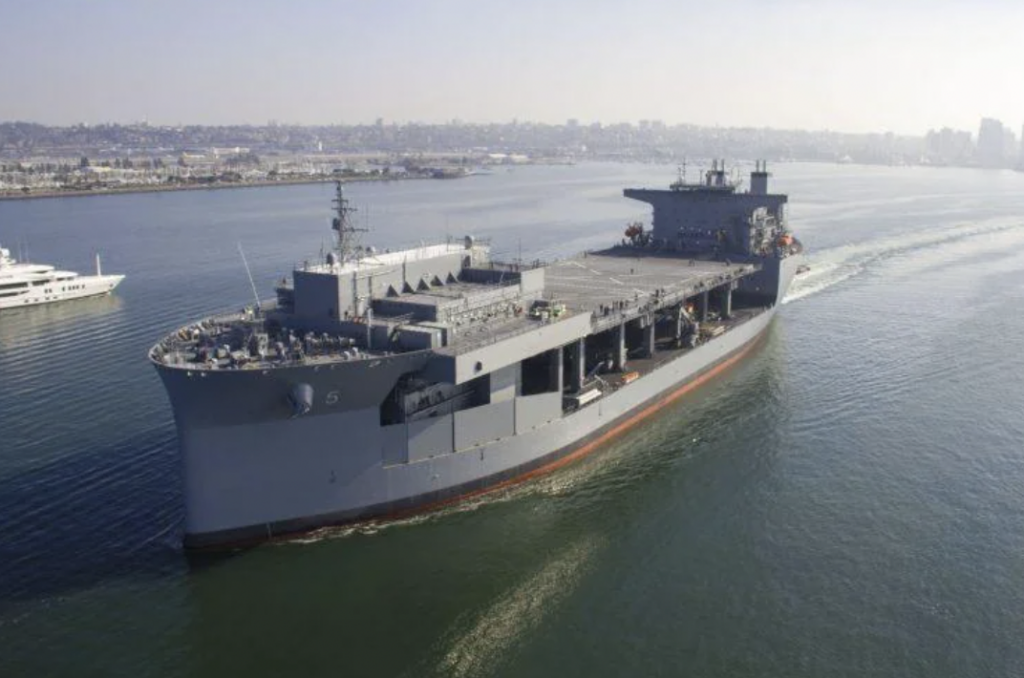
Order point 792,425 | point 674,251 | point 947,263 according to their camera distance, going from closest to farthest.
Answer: point 792,425
point 674,251
point 947,263

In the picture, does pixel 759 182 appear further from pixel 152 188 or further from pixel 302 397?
pixel 152 188

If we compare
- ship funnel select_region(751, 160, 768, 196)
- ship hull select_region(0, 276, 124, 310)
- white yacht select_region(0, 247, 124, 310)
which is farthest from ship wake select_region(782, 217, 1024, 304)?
white yacht select_region(0, 247, 124, 310)

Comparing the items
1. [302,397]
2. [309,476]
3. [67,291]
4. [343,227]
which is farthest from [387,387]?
[67,291]

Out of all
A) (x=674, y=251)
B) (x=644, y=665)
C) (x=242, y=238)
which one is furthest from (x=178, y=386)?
(x=242, y=238)

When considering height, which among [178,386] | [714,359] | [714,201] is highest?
[714,201]

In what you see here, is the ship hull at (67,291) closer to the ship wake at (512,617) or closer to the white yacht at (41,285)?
the white yacht at (41,285)

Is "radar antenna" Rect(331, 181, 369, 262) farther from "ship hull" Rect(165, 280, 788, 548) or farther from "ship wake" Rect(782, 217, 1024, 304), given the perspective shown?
"ship wake" Rect(782, 217, 1024, 304)

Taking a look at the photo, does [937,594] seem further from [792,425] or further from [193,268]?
[193,268]
